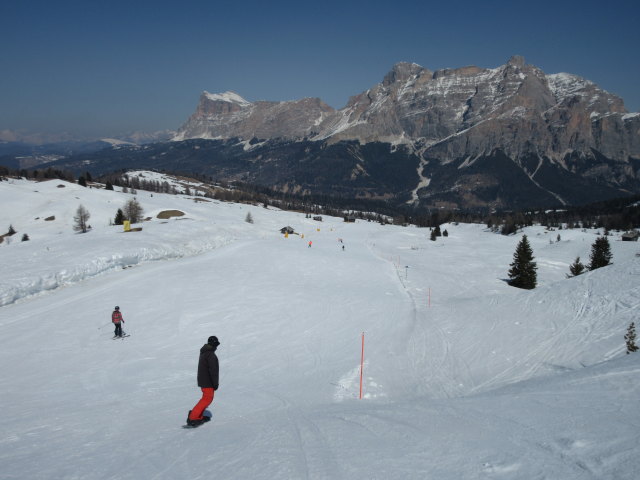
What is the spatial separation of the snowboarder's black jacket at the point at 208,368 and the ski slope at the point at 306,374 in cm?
123

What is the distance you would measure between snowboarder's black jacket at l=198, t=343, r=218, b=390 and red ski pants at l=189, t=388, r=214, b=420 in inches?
8.2

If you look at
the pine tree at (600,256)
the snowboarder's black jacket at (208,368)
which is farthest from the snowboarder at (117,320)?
the pine tree at (600,256)

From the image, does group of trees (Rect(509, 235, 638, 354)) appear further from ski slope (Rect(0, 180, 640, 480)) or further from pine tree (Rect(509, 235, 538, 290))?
ski slope (Rect(0, 180, 640, 480))

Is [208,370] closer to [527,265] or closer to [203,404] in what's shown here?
[203,404]

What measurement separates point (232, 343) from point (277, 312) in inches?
225

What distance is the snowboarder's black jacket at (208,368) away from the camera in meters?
9.13

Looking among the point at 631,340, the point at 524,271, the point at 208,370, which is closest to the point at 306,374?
the point at 208,370

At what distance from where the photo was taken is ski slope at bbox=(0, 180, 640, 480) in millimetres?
7031

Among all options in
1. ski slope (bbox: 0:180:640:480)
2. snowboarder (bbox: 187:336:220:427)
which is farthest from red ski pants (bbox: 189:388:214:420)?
ski slope (bbox: 0:180:640:480)

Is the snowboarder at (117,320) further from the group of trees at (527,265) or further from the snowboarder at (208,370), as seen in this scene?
the group of trees at (527,265)

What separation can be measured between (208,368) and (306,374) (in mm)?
6556

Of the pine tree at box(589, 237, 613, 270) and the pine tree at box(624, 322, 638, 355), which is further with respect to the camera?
the pine tree at box(589, 237, 613, 270)

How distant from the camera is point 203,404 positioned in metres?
9.54

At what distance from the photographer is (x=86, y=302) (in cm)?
2520
